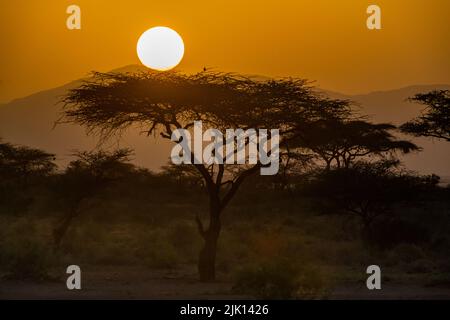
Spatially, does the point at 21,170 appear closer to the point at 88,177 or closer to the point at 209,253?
the point at 88,177

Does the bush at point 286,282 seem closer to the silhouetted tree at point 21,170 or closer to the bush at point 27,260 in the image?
the bush at point 27,260

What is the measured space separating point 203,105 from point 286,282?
628 centimetres

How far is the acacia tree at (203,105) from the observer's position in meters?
19.1

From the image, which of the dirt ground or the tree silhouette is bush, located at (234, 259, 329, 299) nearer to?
the dirt ground

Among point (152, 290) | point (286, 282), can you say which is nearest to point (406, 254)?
point (152, 290)

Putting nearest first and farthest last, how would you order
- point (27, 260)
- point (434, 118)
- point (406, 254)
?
1. point (27, 260)
2. point (406, 254)
3. point (434, 118)

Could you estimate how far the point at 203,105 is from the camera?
762 inches

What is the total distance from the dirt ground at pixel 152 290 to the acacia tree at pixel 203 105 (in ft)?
4.38

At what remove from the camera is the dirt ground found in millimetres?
15406

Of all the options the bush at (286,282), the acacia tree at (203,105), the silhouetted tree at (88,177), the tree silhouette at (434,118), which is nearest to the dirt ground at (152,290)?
the bush at (286,282)

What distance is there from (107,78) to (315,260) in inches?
336

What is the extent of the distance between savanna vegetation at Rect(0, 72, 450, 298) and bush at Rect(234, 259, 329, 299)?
0.02m

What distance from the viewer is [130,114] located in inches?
775

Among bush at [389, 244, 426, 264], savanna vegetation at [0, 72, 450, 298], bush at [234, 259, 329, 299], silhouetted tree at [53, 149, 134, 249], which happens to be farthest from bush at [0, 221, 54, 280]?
bush at [389, 244, 426, 264]
